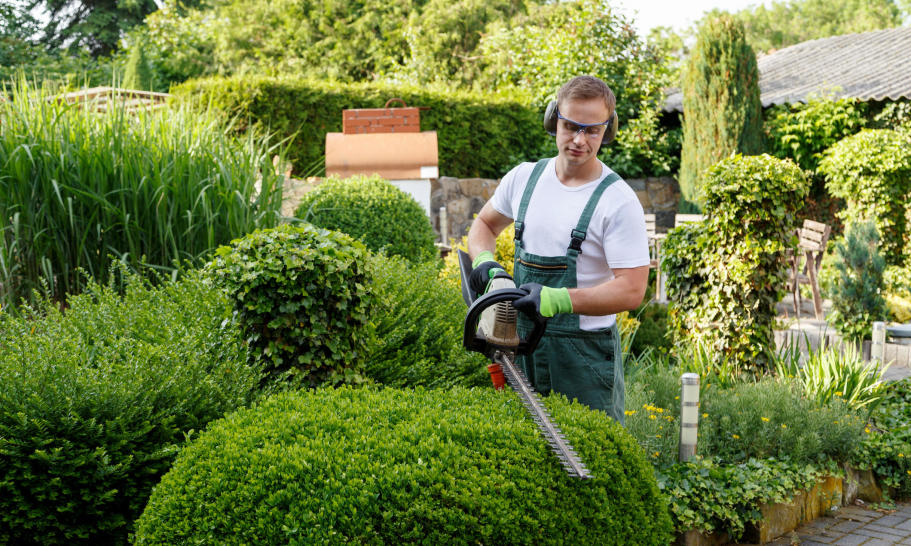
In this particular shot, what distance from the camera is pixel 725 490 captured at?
368cm

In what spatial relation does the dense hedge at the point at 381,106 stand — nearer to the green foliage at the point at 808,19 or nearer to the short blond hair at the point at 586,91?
the short blond hair at the point at 586,91

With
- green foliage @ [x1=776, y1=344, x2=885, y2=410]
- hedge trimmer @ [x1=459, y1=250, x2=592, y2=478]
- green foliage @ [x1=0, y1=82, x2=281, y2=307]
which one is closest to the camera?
hedge trimmer @ [x1=459, y1=250, x2=592, y2=478]

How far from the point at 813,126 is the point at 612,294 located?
38.4ft

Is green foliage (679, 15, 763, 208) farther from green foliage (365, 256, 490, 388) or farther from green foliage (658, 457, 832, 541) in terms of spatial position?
green foliage (658, 457, 832, 541)

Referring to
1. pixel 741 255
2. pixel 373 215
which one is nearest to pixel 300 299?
pixel 741 255

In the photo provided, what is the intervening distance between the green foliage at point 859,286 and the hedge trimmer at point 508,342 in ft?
20.1

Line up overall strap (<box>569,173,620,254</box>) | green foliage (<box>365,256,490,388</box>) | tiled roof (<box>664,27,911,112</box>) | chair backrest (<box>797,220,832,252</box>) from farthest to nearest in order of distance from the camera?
tiled roof (<box>664,27,911,112</box>) → chair backrest (<box>797,220,832,252</box>) → green foliage (<box>365,256,490,388</box>) → overall strap (<box>569,173,620,254</box>)

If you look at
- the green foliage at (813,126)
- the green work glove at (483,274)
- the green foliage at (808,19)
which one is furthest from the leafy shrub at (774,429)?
the green foliage at (808,19)

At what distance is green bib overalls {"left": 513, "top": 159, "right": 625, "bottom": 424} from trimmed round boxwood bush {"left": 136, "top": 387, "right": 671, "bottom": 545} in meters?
0.17

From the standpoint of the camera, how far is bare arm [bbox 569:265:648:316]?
93.9 inches

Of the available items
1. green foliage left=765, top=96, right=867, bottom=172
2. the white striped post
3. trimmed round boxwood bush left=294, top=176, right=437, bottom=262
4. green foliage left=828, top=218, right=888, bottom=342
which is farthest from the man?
green foliage left=765, top=96, right=867, bottom=172

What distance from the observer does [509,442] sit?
2.30 meters

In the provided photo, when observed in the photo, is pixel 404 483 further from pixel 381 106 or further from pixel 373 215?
pixel 381 106

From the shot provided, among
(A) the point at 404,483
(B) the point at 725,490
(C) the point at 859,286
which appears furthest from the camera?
(C) the point at 859,286
